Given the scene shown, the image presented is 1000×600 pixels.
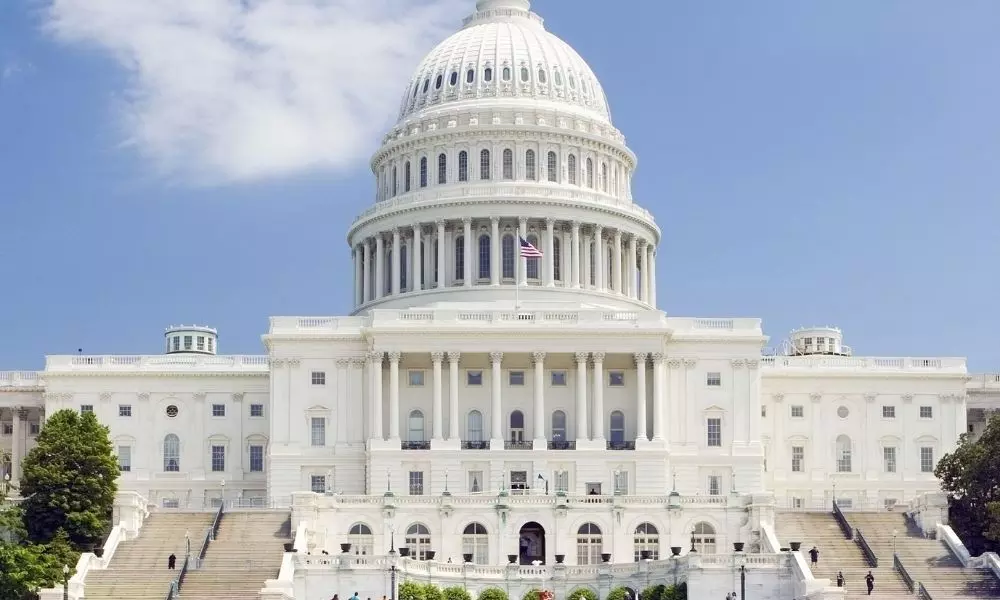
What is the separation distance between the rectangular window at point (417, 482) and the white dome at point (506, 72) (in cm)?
3455

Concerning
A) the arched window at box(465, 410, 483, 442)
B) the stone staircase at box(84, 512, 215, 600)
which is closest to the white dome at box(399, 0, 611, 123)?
the arched window at box(465, 410, 483, 442)

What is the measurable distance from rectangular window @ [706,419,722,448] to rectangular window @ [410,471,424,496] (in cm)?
1913

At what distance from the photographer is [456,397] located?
132 m

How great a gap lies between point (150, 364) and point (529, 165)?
30996 mm

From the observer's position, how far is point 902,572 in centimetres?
10500

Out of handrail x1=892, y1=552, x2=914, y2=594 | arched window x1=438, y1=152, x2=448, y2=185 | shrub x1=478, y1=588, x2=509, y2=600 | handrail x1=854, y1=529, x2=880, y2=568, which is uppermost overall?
arched window x1=438, y1=152, x2=448, y2=185

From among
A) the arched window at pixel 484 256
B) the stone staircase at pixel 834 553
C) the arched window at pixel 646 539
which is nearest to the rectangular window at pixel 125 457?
the arched window at pixel 484 256

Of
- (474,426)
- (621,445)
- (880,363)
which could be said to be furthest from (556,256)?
(880,363)

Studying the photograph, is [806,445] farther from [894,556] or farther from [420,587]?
[420,587]

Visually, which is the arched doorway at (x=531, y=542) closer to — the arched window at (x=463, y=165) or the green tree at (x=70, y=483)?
the green tree at (x=70, y=483)

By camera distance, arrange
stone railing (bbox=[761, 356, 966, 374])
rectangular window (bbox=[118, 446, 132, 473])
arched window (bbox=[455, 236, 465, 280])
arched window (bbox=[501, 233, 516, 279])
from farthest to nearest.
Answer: arched window (bbox=[455, 236, 465, 280]) → arched window (bbox=[501, 233, 516, 279]) → stone railing (bbox=[761, 356, 966, 374]) → rectangular window (bbox=[118, 446, 132, 473])

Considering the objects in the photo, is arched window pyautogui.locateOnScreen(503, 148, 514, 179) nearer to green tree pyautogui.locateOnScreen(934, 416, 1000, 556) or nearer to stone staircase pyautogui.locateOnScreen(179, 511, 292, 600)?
stone staircase pyautogui.locateOnScreen(179, 511, 292, 600)

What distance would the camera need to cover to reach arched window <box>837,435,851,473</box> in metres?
144

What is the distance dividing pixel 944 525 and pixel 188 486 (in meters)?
54.1
